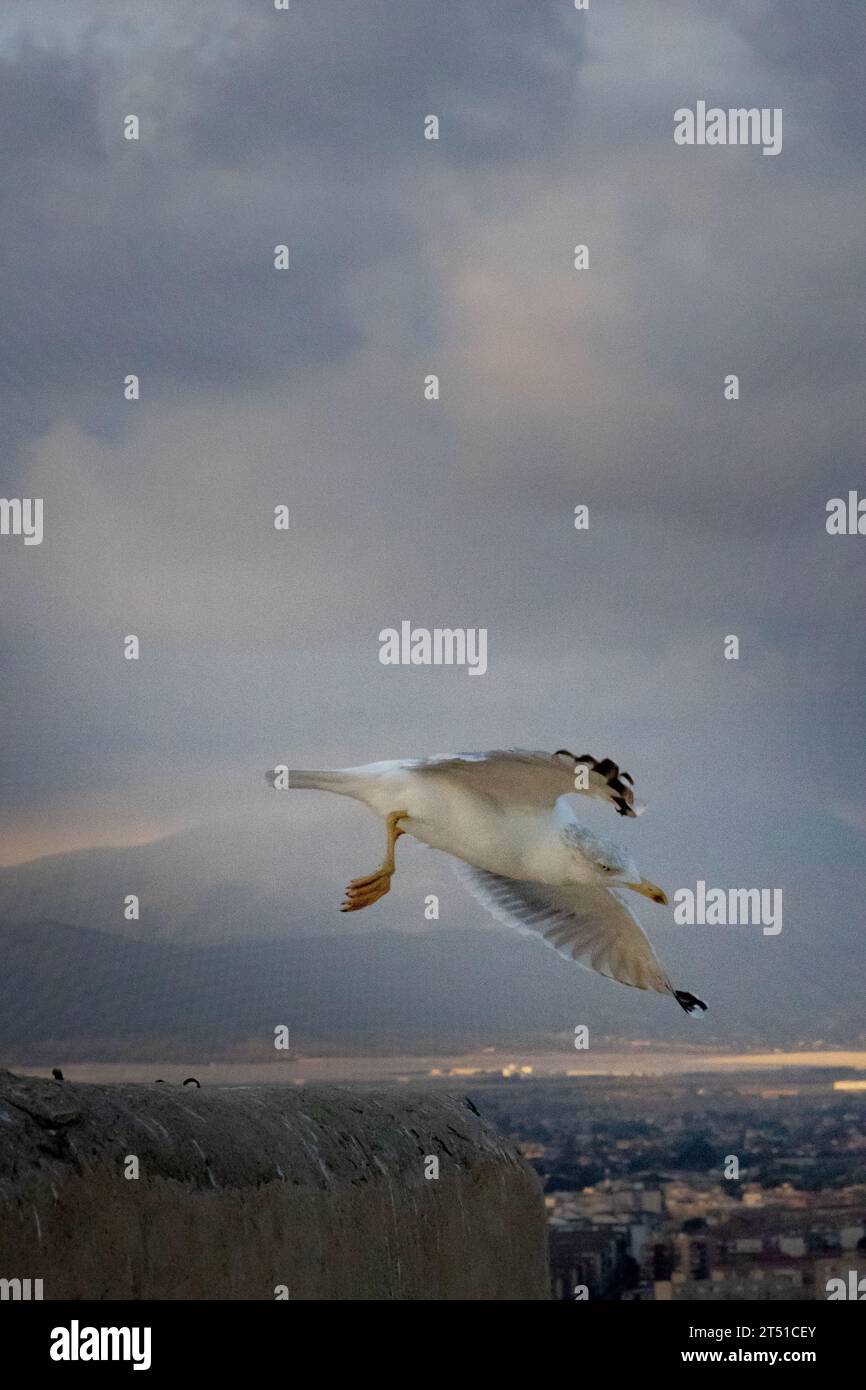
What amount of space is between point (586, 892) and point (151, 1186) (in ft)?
6.07

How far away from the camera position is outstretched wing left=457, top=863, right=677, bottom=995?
4.77 metres

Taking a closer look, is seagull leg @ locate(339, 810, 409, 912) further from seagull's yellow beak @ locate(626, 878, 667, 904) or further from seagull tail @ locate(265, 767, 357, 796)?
seagull's yellow beak @ locate(626, 878, 667, 904)

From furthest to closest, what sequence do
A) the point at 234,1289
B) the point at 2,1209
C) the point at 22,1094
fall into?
the point at 234,1289 → the point at 22,1094 → the point at 2,1209

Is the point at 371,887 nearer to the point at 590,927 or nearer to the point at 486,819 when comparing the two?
the point at 486,819

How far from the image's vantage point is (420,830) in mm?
4422

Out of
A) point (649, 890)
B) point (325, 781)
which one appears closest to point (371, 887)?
point (325, 781)

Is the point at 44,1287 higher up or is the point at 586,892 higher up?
the point at 586,892

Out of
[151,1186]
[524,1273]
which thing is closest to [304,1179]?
[151,1186]

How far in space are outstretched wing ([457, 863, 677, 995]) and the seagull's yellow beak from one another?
263mm

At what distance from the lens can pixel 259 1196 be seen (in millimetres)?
3527

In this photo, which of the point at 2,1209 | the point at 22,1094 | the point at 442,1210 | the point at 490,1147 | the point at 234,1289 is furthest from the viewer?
the point at 490,1147

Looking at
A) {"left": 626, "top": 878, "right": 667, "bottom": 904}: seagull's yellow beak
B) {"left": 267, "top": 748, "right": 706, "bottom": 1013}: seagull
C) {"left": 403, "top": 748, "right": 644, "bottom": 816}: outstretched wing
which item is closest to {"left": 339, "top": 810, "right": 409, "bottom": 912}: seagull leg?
{"left": 267, "top": 748, "right": 706, "bottom": 1013}: seagull

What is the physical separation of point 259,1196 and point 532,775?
4.09ft

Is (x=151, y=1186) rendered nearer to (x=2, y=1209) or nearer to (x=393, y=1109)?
(x=2, y=1209)
